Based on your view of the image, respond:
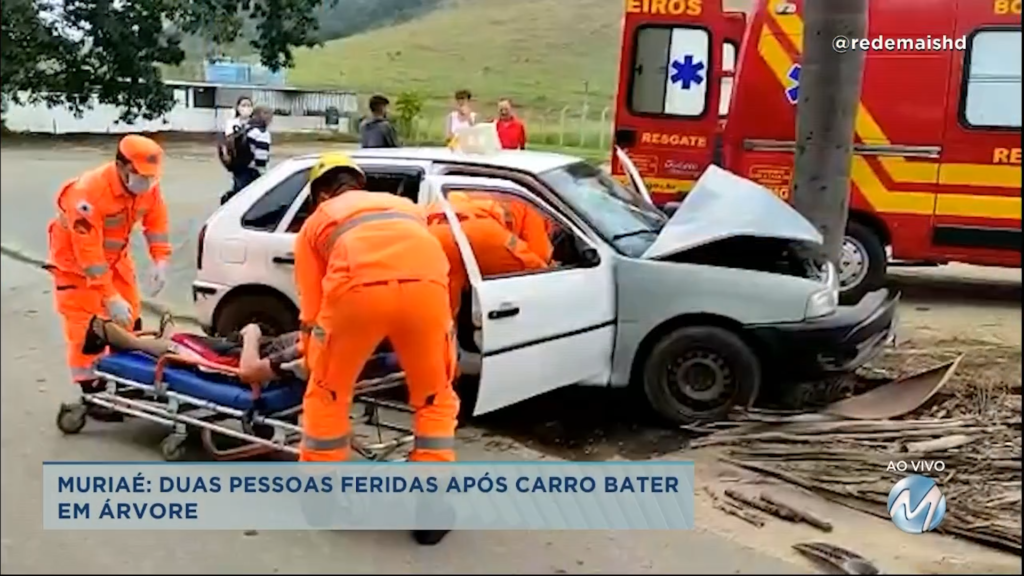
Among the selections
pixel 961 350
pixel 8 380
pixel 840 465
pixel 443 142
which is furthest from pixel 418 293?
pixel 961 350

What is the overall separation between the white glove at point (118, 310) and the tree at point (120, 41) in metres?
0.75

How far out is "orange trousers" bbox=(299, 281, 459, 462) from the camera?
136 inches

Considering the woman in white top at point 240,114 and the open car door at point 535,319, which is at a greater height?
the woman in white top at point 240,114

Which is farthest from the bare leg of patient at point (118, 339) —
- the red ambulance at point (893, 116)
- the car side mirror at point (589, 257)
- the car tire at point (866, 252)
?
the car tire at point (866, 252)

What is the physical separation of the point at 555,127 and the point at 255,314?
2311 mm

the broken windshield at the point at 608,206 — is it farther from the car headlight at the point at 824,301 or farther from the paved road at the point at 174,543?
the paved road at the point at 174,543

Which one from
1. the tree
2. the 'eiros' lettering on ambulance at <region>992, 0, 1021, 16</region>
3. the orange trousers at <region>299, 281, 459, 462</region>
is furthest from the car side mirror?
the 'eiros' lettering on ambulance at <region>992, 0, 1021, 16</region>

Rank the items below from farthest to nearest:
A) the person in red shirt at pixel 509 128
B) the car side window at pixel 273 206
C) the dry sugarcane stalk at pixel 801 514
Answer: the person in red shirt at pixel 509 128 < the car side window at pixel 273 206 < the dry sugarcane stalk at pixel 801 514

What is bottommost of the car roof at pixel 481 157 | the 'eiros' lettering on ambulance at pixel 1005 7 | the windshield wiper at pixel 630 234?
the windshield wiper at pixel 630 234

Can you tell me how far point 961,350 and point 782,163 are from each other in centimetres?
225

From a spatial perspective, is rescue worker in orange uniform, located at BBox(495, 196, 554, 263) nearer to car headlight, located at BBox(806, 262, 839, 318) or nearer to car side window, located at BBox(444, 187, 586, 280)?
car side window, located at BBox(444, 187, 586, 280)

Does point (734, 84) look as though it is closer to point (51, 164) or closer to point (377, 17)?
point (377, 17)

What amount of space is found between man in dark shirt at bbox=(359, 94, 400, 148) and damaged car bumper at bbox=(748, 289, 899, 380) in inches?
81.0

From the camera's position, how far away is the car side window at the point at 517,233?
489cm
